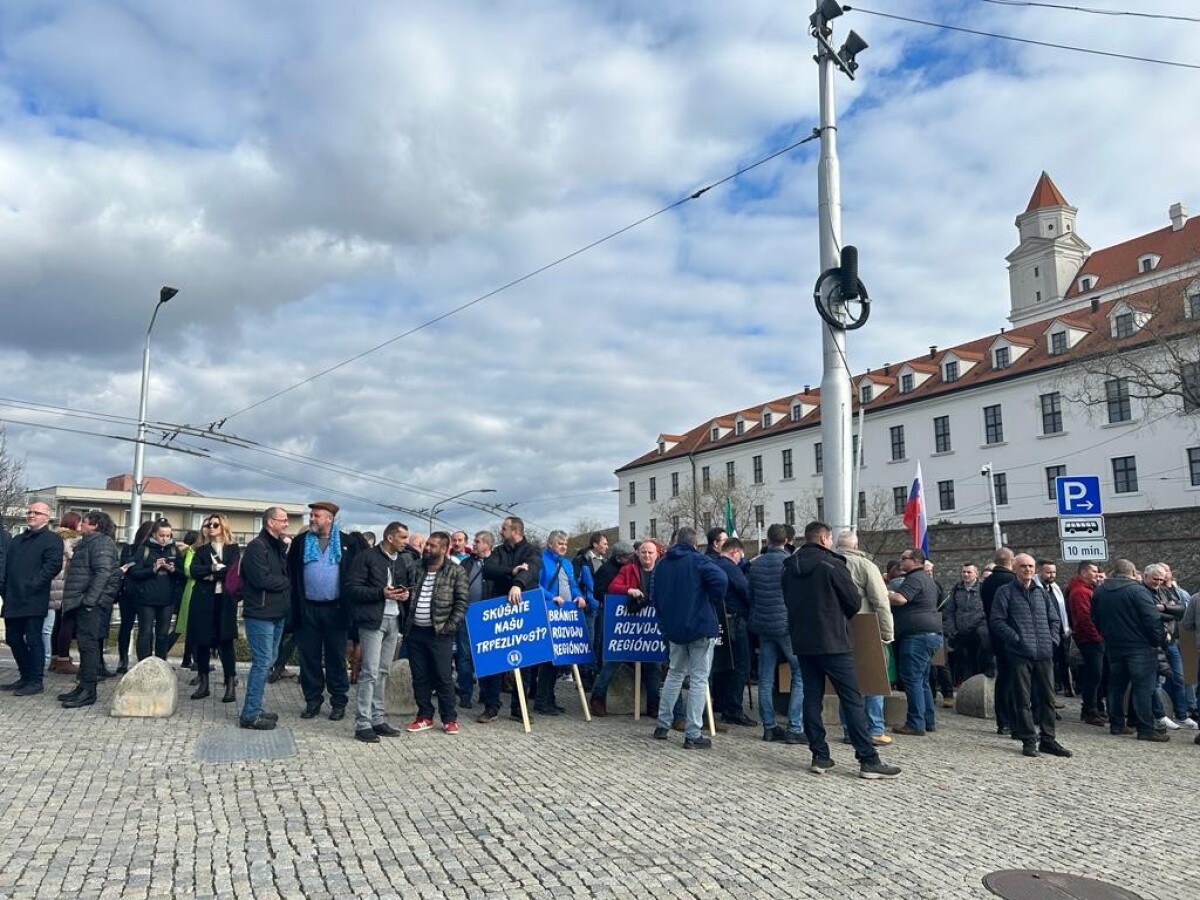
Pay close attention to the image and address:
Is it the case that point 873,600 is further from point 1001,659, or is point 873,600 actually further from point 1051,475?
point 1051,475

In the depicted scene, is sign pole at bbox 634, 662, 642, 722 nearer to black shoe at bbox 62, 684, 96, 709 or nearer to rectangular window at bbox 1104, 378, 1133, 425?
black shoe at bbox 62, 684, 96, 709

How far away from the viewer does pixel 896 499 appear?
6062cm

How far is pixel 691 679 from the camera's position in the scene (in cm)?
887

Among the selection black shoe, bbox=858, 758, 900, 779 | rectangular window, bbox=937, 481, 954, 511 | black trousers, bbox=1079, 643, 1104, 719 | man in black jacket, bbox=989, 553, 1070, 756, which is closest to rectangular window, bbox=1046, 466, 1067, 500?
rectangular window, bbox=937, 481, 954, 511

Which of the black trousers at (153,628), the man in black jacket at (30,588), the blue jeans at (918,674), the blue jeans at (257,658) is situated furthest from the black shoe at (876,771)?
the man in black jacket at (30,588)

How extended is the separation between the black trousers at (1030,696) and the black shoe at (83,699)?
29.7ft

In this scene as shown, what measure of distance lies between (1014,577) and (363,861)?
310 inches

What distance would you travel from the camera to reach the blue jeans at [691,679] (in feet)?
28.6

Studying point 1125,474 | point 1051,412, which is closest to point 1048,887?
point 1125,474

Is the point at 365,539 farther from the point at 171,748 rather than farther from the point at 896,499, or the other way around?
the point at 896,499

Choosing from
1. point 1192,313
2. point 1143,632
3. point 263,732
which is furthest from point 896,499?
point 263,732

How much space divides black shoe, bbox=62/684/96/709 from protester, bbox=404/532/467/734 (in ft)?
10.9

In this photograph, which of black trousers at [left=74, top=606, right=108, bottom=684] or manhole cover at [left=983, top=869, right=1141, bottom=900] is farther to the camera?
black trousers at [left=74, top=606, right=108, bottom=684]

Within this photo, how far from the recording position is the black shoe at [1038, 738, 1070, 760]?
909cm
